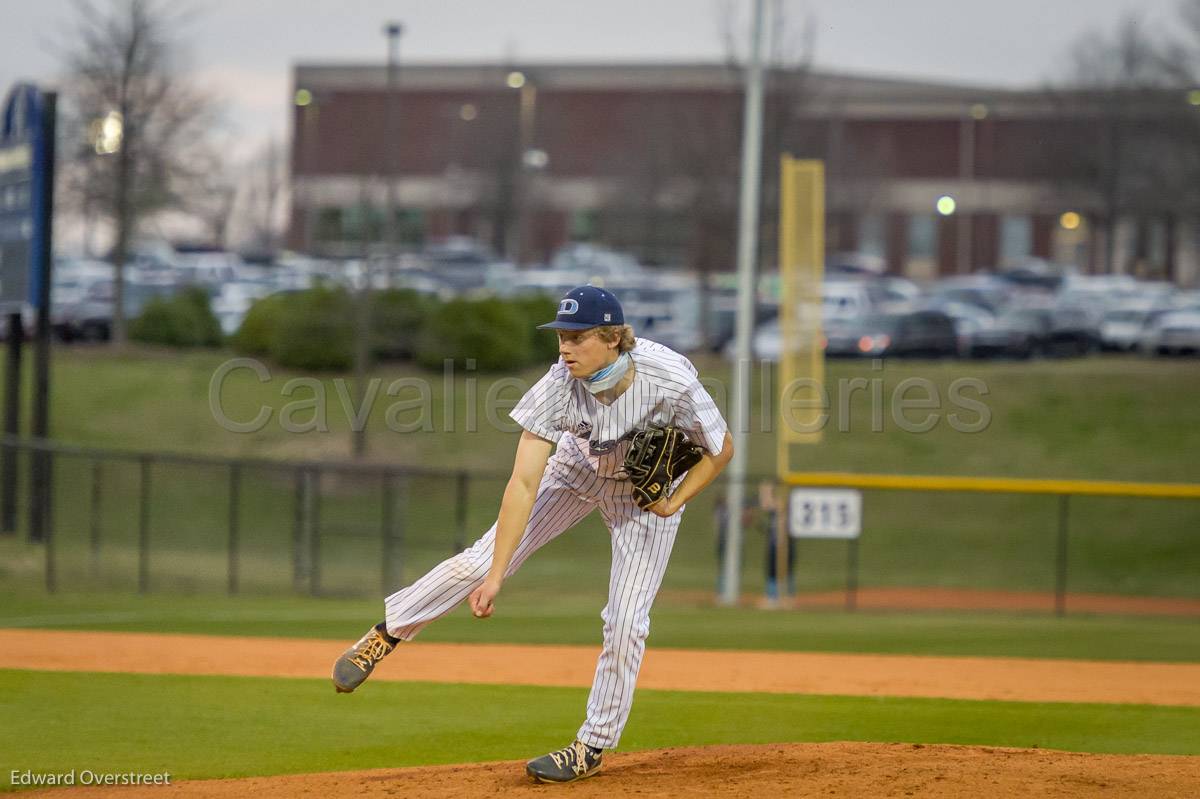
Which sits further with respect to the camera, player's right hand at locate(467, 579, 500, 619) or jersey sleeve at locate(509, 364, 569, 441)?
jersey sleeve at locate(509, 364, 569, 441)

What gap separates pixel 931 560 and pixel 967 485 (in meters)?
6.62

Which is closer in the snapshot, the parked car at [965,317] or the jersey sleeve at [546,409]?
the jersey sleeve at [546,409]

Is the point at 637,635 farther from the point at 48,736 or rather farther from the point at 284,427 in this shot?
the point at 284,427

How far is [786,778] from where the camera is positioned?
6176 millimetres

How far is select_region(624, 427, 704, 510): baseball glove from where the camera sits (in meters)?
6.01

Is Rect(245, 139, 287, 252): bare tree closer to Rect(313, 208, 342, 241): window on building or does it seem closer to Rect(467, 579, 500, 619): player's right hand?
Rect(313, 208, 342, 241): window on building

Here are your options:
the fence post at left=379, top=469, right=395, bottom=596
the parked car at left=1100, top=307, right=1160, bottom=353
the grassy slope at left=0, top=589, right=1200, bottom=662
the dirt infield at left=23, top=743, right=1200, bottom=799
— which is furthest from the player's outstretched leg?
the parked car at left=1100, top=307, right=1160, bottom=353

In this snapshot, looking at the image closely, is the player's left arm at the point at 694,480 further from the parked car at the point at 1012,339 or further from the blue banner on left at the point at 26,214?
the parked car at the point at 1012,339

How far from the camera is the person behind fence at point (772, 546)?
19.2 m

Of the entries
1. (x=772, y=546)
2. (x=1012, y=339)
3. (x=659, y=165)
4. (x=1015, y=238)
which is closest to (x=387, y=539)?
(x=772, y=546)

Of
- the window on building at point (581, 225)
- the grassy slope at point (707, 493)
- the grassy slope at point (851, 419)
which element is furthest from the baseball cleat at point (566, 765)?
the window on building at point (581, 225)

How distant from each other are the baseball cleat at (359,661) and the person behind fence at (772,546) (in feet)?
43.2

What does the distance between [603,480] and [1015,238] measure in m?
54.6

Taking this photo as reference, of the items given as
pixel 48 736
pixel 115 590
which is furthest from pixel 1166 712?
pixel 115 590
